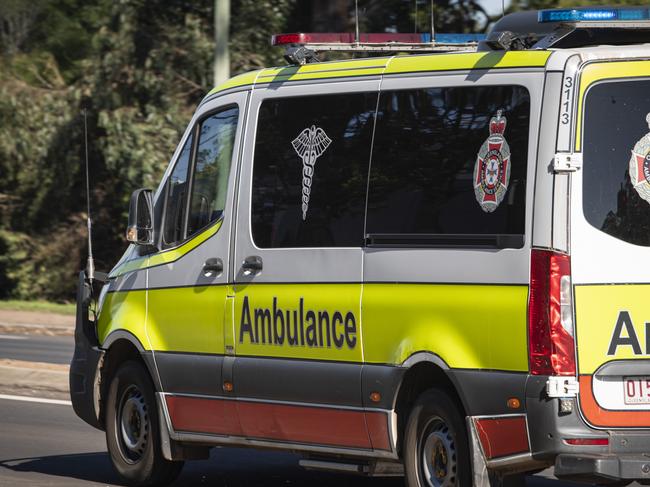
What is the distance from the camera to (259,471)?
29.9 feet

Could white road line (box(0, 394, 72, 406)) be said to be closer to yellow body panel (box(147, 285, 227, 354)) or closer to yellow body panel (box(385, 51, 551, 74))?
yellow body panel (box(147, 285, 227, 354))

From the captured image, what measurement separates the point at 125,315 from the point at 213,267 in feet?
3.15

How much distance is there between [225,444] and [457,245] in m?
2.15

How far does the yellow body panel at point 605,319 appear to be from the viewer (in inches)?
244

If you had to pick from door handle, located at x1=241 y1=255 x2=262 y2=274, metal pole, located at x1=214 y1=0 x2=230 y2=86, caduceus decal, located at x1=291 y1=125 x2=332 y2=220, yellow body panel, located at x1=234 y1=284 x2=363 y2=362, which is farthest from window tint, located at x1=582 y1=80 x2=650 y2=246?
metal pole, located at x1=214 y1=0 x2=230 y2=86

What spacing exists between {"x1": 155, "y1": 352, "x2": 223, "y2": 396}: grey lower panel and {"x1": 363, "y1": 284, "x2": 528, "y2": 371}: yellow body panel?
126 cm


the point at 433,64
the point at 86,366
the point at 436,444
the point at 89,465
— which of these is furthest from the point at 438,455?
the point at 89,465

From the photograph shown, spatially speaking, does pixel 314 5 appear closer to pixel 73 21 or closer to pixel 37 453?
pixel 73 21

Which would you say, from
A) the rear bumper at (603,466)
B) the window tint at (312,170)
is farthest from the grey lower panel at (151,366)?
the rear bumper at (603,466)

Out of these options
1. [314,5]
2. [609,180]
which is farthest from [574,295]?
[314,5]

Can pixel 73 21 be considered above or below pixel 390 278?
above

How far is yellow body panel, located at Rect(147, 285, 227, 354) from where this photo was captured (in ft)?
26.3

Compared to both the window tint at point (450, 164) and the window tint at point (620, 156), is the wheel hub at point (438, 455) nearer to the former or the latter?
the window tint at point (450, 164)

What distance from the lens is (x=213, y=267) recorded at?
808cm
